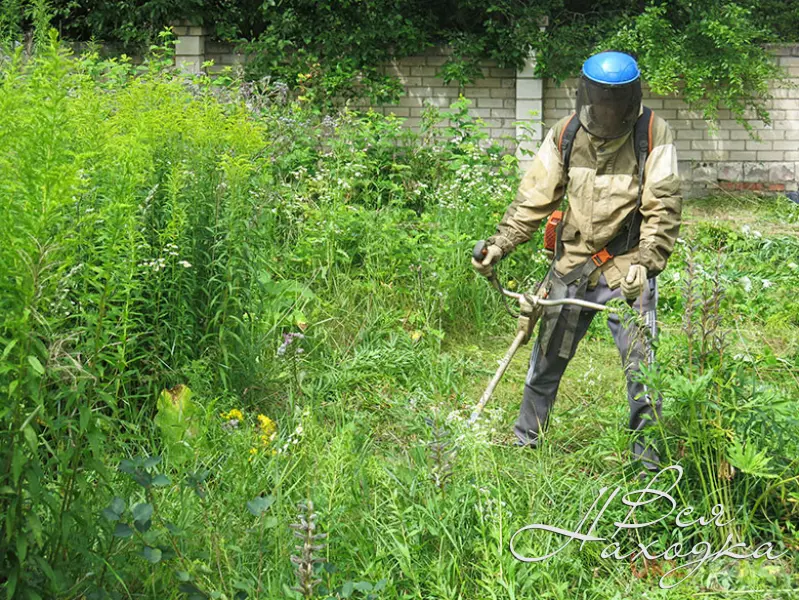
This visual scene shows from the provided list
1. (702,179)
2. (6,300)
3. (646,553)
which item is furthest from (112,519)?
(702,179)

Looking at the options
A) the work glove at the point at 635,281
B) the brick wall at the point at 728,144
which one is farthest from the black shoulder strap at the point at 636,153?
the brick wall at the point at 728,144

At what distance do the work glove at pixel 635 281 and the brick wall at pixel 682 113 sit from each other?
8.05 meters

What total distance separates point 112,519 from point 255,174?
296cm

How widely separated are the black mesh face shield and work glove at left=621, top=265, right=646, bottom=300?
1.93 ft

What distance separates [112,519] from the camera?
2719 mm

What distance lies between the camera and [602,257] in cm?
439

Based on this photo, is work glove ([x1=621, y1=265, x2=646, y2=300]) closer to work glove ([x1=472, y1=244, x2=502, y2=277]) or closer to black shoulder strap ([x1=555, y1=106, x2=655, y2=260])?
black shoulder strap ([x1=555, y1=106, x2=655, y2=260])

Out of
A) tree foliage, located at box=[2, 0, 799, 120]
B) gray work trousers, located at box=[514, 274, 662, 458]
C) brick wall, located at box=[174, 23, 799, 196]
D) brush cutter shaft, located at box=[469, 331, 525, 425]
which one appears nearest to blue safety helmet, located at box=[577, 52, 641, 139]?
gray work trousers, located at box=[514, 274, 662, 458]

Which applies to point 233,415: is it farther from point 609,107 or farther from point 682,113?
point 682,113

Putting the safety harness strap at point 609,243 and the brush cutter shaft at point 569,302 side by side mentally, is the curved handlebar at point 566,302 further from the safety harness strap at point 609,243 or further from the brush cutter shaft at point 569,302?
the safety harness strap at point 609,243

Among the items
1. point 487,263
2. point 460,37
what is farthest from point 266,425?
point 460,37

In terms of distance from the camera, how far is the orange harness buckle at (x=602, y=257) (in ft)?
14.4

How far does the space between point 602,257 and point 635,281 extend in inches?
13.7

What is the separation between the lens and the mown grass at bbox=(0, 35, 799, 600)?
2645mm
